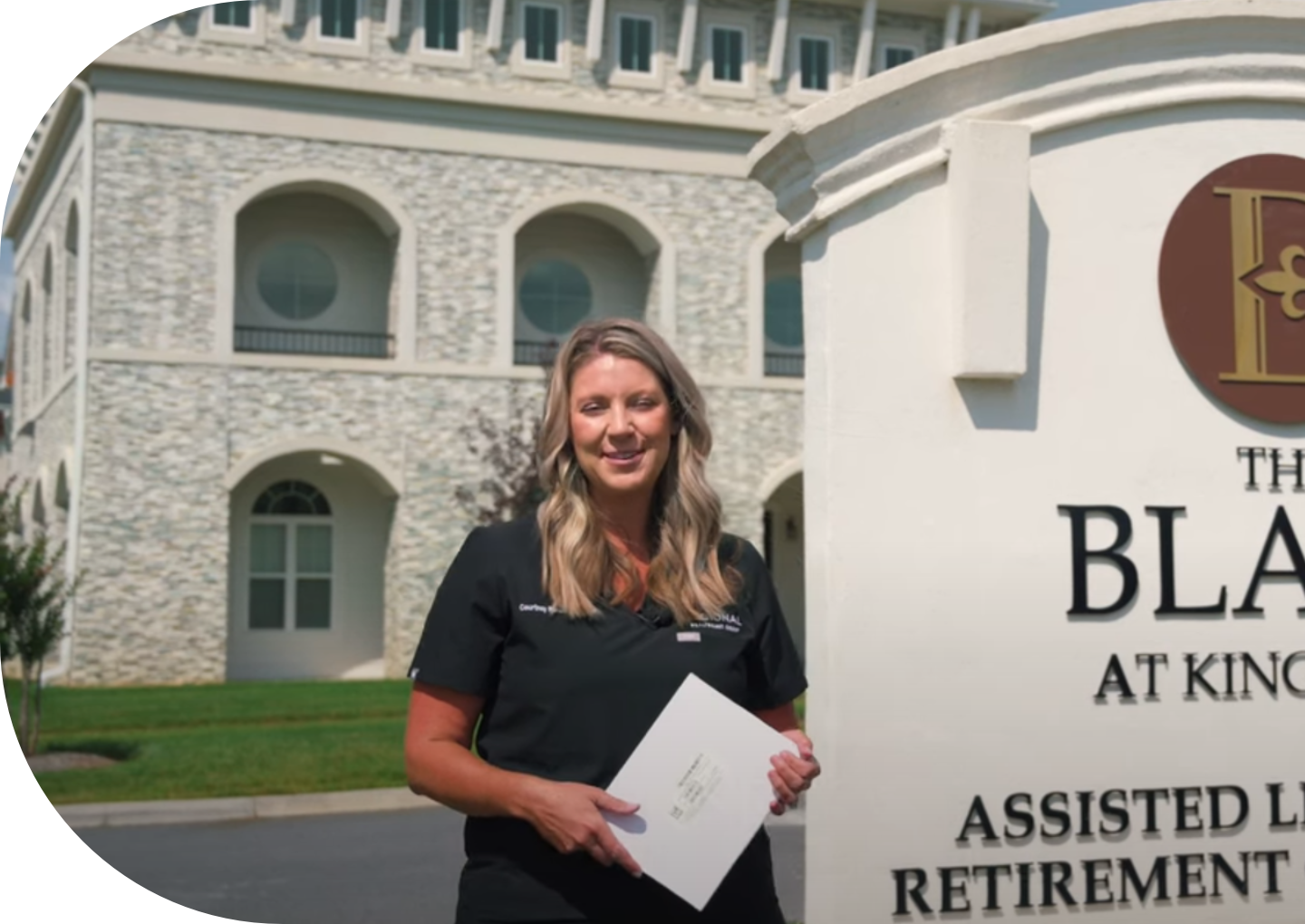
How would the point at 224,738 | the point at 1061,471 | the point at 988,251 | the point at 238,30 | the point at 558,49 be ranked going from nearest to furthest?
the point at 988,251, the point at 1061,471, the point at 224,738, the point at 238,30, the point at 558,49

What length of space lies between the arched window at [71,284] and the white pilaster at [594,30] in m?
9.27

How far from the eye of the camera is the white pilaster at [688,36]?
85.8 ft

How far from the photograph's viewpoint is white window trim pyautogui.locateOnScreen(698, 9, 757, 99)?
26547 mm

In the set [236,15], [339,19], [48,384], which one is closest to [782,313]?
[339,19]

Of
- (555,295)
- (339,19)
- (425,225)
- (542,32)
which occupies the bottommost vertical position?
(555,295)

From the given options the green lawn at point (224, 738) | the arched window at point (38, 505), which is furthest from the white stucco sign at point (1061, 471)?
the arched window at point (38, 505)

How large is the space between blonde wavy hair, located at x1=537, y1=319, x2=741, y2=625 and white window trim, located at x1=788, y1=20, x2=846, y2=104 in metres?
24.8

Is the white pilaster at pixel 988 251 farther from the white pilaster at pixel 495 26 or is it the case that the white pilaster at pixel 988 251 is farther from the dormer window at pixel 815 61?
the dormer window at pixel 815 61

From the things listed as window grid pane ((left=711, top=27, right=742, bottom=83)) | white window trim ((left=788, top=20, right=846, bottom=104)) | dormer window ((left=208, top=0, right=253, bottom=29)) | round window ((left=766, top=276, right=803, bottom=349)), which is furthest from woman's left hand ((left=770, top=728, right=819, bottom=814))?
round window ((left=766, top=276, right=803, bottom=349))

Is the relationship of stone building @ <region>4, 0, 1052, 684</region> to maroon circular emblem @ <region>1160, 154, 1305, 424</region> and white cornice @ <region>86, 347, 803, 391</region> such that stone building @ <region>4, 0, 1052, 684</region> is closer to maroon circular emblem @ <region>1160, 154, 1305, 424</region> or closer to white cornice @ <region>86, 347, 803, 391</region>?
white cornice @ <region>86, 347, 803, 391</region>

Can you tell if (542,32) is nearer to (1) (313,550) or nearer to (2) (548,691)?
(1) (313,550)

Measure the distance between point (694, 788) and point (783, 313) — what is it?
25.9 meters

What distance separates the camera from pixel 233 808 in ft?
37.3

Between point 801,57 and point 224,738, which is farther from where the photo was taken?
point 801,57
